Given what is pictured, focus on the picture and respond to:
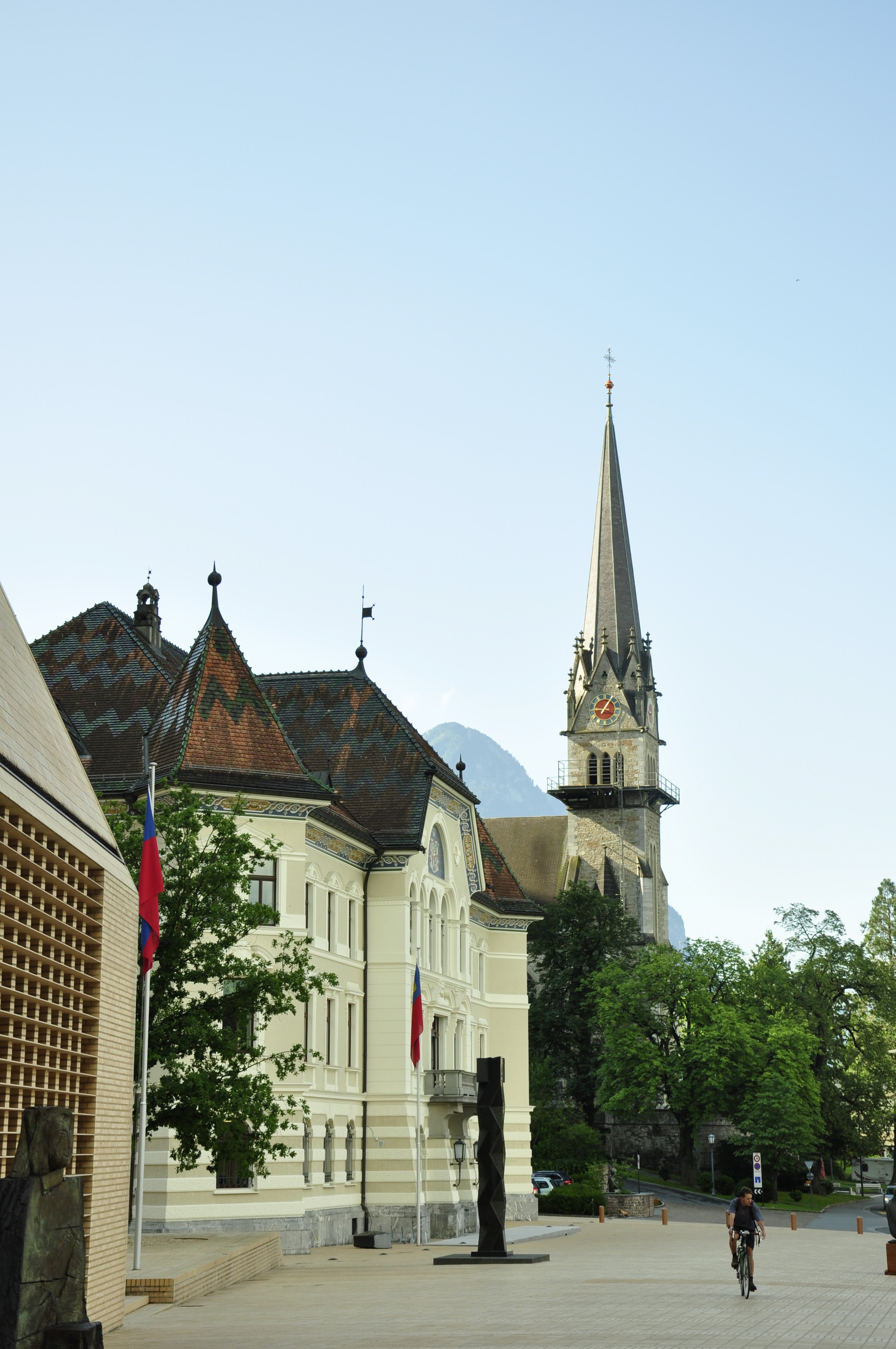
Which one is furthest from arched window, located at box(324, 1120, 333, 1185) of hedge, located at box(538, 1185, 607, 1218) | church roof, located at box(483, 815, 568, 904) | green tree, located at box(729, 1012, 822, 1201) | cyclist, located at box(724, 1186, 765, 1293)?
church roof, located at box(483, 815, 568, 904)

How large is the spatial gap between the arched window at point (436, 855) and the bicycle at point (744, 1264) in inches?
970

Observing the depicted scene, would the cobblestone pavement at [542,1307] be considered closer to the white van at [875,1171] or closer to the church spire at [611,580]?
the white van at [875,1171]

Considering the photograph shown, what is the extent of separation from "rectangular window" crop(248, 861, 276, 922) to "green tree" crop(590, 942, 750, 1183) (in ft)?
121

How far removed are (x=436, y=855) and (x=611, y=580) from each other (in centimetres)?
6096

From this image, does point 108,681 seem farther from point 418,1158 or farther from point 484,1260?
point 484,1260

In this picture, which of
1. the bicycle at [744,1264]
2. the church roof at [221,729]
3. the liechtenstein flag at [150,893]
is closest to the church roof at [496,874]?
the church roof at [221,729]

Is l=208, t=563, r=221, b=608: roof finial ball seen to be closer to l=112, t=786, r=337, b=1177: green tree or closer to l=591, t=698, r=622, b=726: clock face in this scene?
l=112, t=786, r=337, b=1177: green tree

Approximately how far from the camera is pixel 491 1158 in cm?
3281

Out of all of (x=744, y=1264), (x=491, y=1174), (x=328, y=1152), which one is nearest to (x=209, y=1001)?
(x=491, y=1174)

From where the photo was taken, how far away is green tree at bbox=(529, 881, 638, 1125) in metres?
83.5

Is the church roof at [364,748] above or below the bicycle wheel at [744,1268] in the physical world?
above

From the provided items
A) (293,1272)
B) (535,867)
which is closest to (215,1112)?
(293,1272)

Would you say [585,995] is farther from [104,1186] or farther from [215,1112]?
[104,1186]

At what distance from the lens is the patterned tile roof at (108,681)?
43219mm
